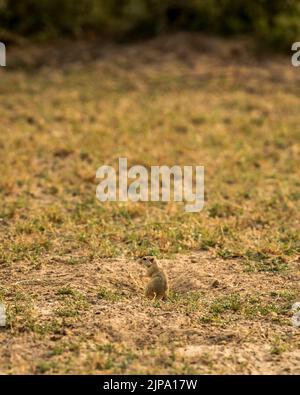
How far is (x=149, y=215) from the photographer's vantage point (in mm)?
6457

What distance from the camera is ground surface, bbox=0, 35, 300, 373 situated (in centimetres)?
435

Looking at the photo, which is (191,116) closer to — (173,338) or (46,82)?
(46,82)

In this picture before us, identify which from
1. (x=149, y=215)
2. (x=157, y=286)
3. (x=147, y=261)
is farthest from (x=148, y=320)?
(x=149, y=215)

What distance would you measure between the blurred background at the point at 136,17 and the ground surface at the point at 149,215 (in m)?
0.43

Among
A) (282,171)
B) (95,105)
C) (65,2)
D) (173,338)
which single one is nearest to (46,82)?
(95,105)

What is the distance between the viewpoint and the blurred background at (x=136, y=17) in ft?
38.7

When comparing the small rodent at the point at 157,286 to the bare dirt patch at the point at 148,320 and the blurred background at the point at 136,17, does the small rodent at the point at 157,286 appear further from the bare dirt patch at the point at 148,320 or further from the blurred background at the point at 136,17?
the blurred background at the point at 136,17

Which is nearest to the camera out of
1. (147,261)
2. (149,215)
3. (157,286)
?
(157,286)

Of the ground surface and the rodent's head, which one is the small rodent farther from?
the rodent's head

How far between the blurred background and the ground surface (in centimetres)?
43

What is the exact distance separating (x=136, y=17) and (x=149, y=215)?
6301 millimetres

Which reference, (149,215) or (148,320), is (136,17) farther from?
(148,320)

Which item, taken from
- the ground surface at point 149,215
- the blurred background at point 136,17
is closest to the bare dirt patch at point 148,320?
the ground surface at point 149,215

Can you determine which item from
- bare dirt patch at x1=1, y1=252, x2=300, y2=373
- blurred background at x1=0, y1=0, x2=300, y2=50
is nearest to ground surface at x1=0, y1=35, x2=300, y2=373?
bare dirt patch at x1=1, y1=252, x2=300, y2=373
